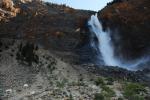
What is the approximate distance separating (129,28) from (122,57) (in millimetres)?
6506

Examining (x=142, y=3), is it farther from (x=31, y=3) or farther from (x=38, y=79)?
(x=38, y=79)

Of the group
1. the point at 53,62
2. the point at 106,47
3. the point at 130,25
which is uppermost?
the point at 130,25

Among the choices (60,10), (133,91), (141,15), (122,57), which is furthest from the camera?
(60,10)

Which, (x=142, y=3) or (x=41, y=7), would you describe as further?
(x=41, y=7)

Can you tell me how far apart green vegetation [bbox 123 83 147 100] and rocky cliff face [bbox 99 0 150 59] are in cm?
2556

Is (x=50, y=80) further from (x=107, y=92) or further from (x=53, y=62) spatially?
(x=53, y=62)

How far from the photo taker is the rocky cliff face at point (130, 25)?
66.1 m

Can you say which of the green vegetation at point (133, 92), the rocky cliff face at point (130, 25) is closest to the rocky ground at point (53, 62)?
the green vegetation at point (133, 92)

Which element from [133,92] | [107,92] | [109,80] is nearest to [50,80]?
[109,80]

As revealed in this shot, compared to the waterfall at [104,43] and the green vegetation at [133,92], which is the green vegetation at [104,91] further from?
the waterfall at [104,43]

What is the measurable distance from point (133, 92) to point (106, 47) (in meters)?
32.7

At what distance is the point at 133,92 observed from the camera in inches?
1420

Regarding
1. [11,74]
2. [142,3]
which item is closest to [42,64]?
[11,74]

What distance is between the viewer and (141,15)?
7012 cm
